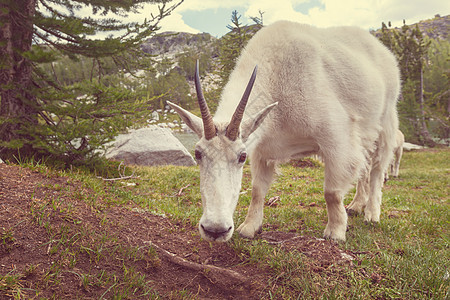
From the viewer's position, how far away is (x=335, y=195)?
405 centimetres

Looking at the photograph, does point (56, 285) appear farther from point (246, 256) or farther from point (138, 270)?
point (246, 256)

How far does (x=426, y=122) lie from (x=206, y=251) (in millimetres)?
30358

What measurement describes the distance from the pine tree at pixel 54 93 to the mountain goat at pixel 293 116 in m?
3.15

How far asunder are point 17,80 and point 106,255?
16.1 feet

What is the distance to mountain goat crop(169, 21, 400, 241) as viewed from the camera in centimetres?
290

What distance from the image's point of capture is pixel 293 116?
378cm

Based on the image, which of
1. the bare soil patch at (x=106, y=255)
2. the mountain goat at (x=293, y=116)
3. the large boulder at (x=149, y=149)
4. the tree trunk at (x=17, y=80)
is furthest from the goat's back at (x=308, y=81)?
the large boulder at (x=149, y=149)

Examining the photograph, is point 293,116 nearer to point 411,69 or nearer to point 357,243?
point 357,243

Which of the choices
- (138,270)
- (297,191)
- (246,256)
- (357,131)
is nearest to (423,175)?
(297,191)

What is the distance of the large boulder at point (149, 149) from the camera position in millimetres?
11070

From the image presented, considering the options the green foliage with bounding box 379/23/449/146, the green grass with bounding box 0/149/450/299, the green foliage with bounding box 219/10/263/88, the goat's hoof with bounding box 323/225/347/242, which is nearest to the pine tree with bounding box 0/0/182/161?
the green grass with bounding box 0/149/450/299

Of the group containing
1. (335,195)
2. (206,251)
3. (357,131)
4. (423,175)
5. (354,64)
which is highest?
(354,64)

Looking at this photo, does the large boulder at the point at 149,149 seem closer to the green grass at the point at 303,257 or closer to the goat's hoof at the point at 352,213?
the green grass at the point at 303,257

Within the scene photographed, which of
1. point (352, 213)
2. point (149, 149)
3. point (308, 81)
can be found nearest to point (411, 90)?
point (149, 149)
